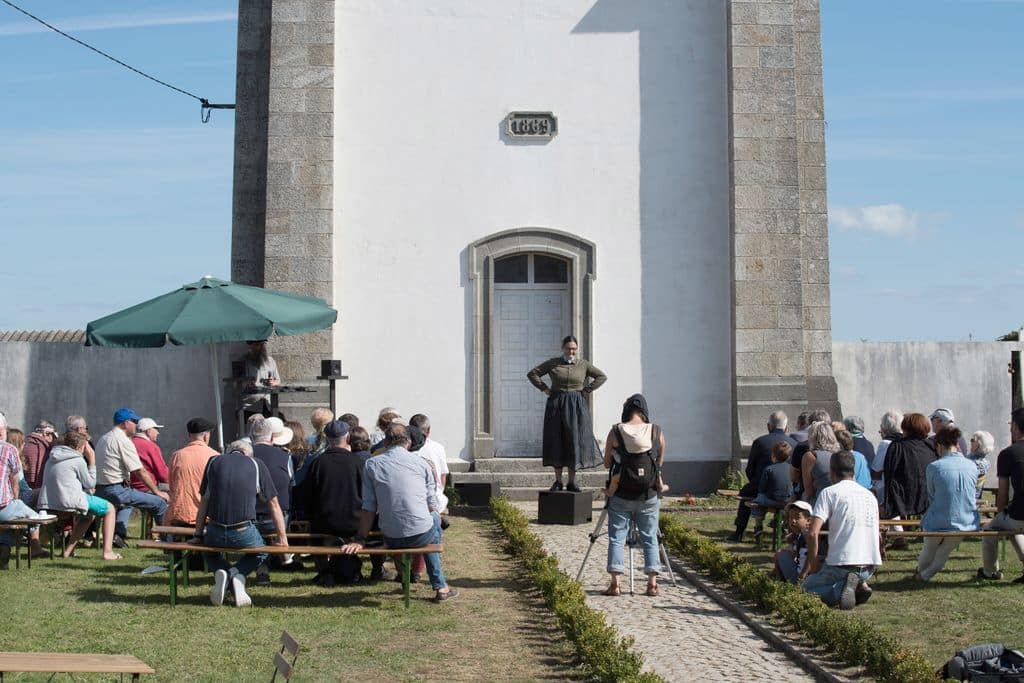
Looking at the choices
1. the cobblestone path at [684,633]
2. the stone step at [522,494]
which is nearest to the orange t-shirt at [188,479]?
the cobblestone path at [684,633]

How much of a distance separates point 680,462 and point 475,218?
13.3ft

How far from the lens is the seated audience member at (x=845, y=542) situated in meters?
9.95

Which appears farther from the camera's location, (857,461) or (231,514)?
(857,461)

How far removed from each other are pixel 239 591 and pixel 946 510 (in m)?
5.62

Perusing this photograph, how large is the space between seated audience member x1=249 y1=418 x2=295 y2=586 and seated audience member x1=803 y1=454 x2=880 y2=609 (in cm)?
434

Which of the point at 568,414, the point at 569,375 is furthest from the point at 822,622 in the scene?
the point at 569,375

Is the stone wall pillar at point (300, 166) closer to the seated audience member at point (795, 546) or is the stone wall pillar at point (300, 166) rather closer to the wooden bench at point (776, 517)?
the wooden bench at point (776, 517)

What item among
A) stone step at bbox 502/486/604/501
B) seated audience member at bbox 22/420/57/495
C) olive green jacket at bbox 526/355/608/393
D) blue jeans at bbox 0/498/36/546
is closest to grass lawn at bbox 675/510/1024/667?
olive green jacket at bbox 526/355/608/393

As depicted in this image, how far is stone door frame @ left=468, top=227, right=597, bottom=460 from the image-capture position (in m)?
17.5

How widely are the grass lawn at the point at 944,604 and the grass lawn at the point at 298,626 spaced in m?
2.33

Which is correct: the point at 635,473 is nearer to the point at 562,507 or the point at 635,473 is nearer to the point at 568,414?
the point at 562,507

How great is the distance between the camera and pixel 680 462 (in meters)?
17.5

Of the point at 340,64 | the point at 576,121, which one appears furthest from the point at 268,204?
the point at 576,121

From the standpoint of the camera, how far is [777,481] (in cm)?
1280
